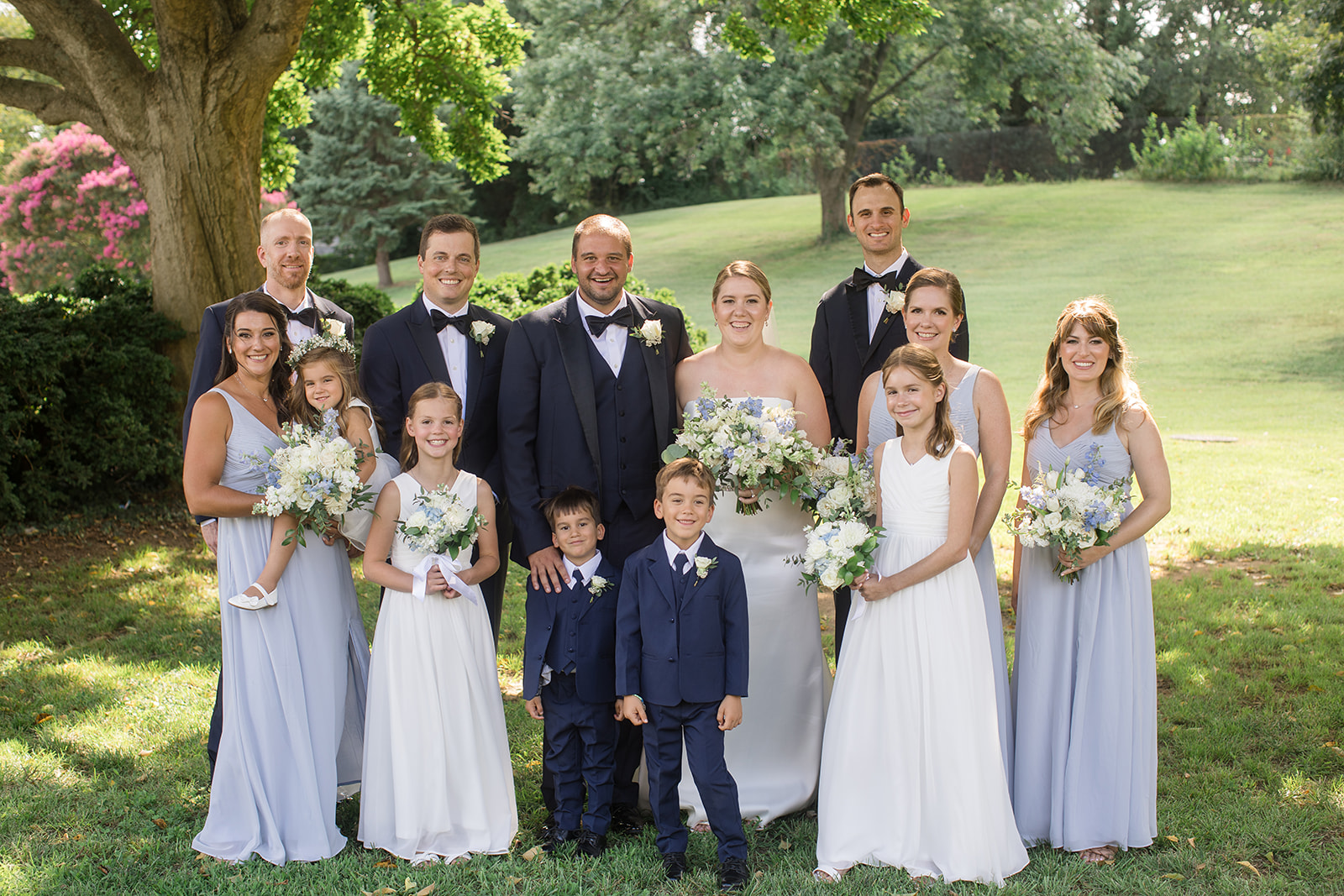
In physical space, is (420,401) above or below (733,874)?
above

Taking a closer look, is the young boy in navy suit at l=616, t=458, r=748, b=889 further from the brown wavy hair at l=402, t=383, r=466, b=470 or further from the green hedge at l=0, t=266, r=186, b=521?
the green hedge at l=0, t=266, r=186, b=521

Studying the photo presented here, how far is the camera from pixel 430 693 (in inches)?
171

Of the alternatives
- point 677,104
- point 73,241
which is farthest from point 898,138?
point 73,241

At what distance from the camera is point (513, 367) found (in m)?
4.68

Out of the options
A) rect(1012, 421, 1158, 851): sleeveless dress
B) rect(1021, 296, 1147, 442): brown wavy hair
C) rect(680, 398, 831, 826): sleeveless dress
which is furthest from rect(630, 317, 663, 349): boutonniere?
rect(1012, 421, 1158, 851): sleeveless dress

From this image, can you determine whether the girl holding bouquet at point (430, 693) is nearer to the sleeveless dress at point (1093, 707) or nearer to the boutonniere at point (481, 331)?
the boutonniere at point (481, 331)

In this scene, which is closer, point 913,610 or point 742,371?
point 913,610

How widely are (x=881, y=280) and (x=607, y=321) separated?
1.51 meters

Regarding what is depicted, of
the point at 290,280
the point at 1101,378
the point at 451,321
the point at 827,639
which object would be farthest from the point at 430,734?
the point at 827,639

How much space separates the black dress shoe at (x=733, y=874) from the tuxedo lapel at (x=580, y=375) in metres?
1.70

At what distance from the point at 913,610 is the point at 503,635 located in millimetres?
4238

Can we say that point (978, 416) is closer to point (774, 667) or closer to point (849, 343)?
point (849, 343)

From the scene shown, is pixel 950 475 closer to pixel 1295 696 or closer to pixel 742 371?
pixel 742 371

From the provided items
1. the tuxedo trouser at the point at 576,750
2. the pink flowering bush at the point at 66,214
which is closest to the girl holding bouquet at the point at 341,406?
the tuxedo trouser at the point at 576,750
